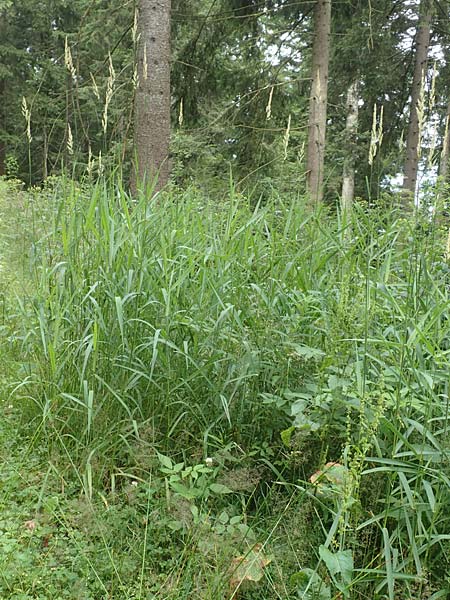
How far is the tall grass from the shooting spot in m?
1.71

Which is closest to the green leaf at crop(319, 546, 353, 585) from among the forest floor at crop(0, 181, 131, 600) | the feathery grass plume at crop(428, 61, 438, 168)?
the forest floor at crop(0, 181, 131, 600)

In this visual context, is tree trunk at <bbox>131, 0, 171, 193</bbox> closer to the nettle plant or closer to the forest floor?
the forest floor

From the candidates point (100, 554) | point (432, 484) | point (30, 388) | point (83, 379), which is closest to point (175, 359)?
point (83, 379)

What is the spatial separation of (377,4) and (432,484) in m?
8.48

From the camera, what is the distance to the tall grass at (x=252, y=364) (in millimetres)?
1714

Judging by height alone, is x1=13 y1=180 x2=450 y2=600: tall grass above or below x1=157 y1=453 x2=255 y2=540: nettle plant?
above

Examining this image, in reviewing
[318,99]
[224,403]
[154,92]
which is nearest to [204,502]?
[224,403]

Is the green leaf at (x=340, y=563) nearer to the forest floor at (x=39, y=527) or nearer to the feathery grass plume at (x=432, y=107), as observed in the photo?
the forest floor at (x=39, y=527)

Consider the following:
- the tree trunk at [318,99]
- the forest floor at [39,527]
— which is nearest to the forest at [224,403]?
the forest floor at [39,527]

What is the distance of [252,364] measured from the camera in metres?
2.17

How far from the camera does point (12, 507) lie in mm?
1871

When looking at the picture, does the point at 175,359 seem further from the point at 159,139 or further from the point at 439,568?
the point at 159,139

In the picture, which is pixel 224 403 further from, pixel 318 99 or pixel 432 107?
pixel 318 99

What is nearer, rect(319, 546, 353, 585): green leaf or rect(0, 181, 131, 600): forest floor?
rect(319, 546, 353, 585): green leaf
